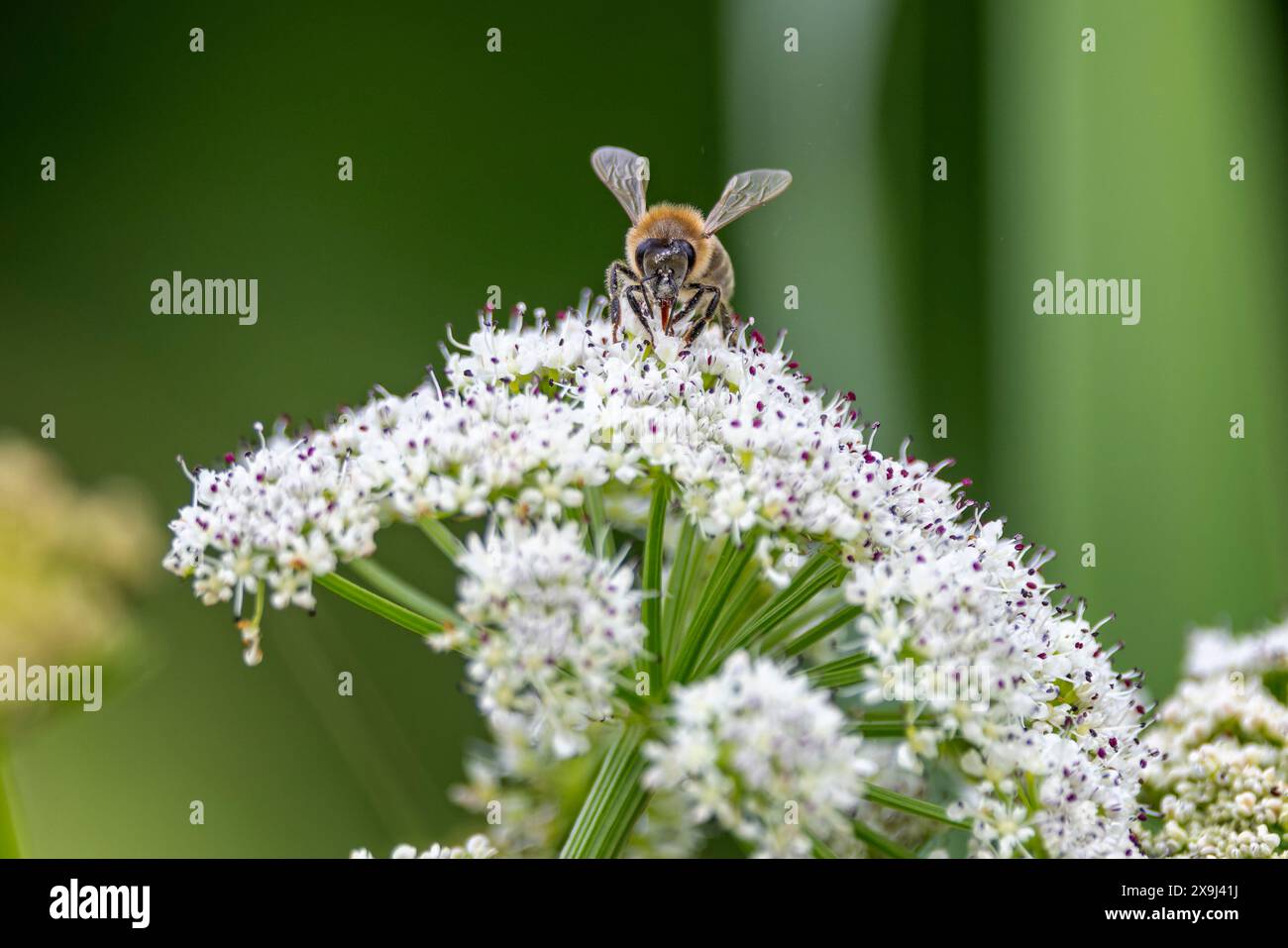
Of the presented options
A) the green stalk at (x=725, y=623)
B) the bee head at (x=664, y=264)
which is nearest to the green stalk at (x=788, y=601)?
the green stalk at (x=725, y=623)

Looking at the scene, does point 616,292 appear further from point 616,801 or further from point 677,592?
point 616,801

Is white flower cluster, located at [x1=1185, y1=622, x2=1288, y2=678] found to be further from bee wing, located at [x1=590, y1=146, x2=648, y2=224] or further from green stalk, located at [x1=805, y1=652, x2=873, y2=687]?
bee wing, located at [x1=590, y1=146, x2=648, y2=224]

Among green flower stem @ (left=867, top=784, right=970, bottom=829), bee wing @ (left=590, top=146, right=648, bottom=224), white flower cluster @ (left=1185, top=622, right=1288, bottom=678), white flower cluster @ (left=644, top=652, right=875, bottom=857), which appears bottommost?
green flower stem @ (left=867, top=784, right=970, bottom=829)

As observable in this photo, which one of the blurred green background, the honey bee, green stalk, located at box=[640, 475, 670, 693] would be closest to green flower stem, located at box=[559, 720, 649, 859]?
green stalk, located at box=[640, 475, 670, 693]

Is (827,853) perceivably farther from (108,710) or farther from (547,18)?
(547,18)

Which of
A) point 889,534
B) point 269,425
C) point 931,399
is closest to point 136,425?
point 269,425

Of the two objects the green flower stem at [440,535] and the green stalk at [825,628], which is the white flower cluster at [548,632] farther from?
the green stalk at [825,628]
